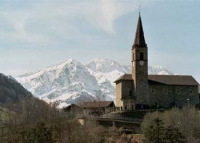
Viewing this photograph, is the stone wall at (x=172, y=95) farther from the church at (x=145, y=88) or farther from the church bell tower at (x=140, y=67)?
the church bell tower at (x=140, y=67)

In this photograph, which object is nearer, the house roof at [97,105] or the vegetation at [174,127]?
the vegetation at [174,127]

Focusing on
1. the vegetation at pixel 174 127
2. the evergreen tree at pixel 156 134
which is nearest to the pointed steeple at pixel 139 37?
the vegetation at pixel 174 127

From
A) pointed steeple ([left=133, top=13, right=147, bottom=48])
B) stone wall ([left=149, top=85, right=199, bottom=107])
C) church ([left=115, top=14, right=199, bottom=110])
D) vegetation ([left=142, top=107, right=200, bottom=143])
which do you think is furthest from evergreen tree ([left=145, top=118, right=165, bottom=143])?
pointed steeple ([left=133, top=13, right=147, bottom=48])

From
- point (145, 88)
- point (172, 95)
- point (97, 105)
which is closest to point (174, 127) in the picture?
point (145, 88)

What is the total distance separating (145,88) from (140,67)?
17.6 feet

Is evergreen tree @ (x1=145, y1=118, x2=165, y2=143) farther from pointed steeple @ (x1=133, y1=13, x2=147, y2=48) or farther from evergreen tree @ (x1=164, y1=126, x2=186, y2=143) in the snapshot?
pointed steeple @ (x1=133, y1=13, x2=147, y2=48)

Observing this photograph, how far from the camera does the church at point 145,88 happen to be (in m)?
114

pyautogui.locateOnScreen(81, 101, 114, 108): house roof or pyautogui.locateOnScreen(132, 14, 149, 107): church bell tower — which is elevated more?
pyautogui.locateOnScreen(132, 14, 149, 107): church bell tower

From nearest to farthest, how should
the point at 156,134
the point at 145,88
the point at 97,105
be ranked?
the point at 156,134, the point at 145,88, the point at 97,105

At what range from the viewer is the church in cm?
11356

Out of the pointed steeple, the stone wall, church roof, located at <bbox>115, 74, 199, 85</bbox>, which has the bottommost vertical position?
the stone wall

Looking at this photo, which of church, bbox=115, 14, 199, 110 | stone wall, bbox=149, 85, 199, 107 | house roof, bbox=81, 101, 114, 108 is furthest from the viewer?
house roof, bbox=81, 101, 114, 108

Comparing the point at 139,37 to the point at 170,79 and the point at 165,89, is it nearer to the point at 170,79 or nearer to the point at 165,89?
the point at 170,79

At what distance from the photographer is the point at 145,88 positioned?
114188 mm
